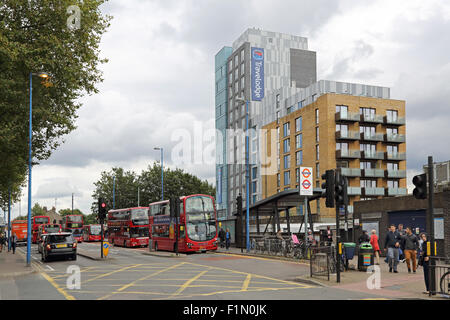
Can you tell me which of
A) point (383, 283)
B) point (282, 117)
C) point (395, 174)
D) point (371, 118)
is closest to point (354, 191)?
point (395, 174)

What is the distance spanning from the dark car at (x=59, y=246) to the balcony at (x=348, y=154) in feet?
143

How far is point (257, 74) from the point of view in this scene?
295 feet

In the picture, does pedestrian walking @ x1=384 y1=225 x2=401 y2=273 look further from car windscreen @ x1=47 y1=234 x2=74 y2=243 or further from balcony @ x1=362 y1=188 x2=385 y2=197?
balcony @ x1=362 y1=188 x2=385 y2=197

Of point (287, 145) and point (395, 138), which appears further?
point (287, 145)

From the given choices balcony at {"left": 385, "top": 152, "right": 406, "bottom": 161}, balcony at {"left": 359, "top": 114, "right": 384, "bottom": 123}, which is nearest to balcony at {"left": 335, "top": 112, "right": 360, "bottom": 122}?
balcony at {"left": 359, "top": 114, "right": 384, "bottom": 123}

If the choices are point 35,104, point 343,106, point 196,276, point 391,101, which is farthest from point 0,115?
point 391,101

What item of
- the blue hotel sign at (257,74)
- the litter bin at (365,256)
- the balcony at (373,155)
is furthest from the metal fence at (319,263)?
the blue hotel sign at (257,74)

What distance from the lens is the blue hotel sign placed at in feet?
294

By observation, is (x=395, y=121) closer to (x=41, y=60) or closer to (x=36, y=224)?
(x=36, y=224)

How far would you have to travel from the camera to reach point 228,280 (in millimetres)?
16312

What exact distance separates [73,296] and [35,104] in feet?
50.1

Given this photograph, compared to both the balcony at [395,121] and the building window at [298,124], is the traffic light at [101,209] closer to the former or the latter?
the building window at [298,124]

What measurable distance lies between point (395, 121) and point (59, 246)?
52.7 m
